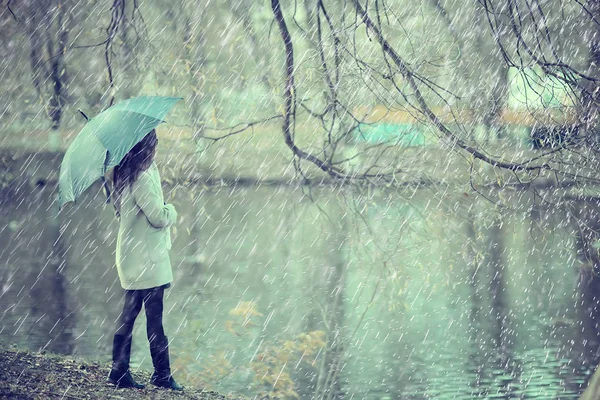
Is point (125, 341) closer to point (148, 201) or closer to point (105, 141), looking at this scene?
point (148, 201)

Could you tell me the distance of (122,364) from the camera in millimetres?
4773

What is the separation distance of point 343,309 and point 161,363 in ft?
20.0

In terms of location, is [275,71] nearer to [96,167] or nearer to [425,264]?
[425,264]

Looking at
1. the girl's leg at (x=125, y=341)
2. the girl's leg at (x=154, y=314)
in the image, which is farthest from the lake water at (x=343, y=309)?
the girl's leg at (x=125, y=341)

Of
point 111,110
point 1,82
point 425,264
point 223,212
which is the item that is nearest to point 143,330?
point 425,264

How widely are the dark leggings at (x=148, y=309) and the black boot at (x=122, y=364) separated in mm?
50

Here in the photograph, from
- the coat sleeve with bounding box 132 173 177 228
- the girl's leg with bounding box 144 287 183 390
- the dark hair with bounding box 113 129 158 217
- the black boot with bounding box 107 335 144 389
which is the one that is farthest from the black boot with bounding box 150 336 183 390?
the dark hair with bounding box 113 129 158 217

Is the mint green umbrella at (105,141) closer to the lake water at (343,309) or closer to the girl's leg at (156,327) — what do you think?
the girl's leg at (156,327)

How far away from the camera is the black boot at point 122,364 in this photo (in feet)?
15.5

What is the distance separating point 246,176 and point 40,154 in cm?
682

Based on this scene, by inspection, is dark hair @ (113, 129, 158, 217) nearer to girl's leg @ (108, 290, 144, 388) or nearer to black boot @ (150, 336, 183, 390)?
girl's leg @ (108, 290, 144, 388)

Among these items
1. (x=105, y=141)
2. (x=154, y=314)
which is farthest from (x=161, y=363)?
(x=105, y=141)

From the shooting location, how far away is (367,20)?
16.8 feet

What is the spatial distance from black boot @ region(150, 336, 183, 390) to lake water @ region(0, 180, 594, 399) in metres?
2.16
